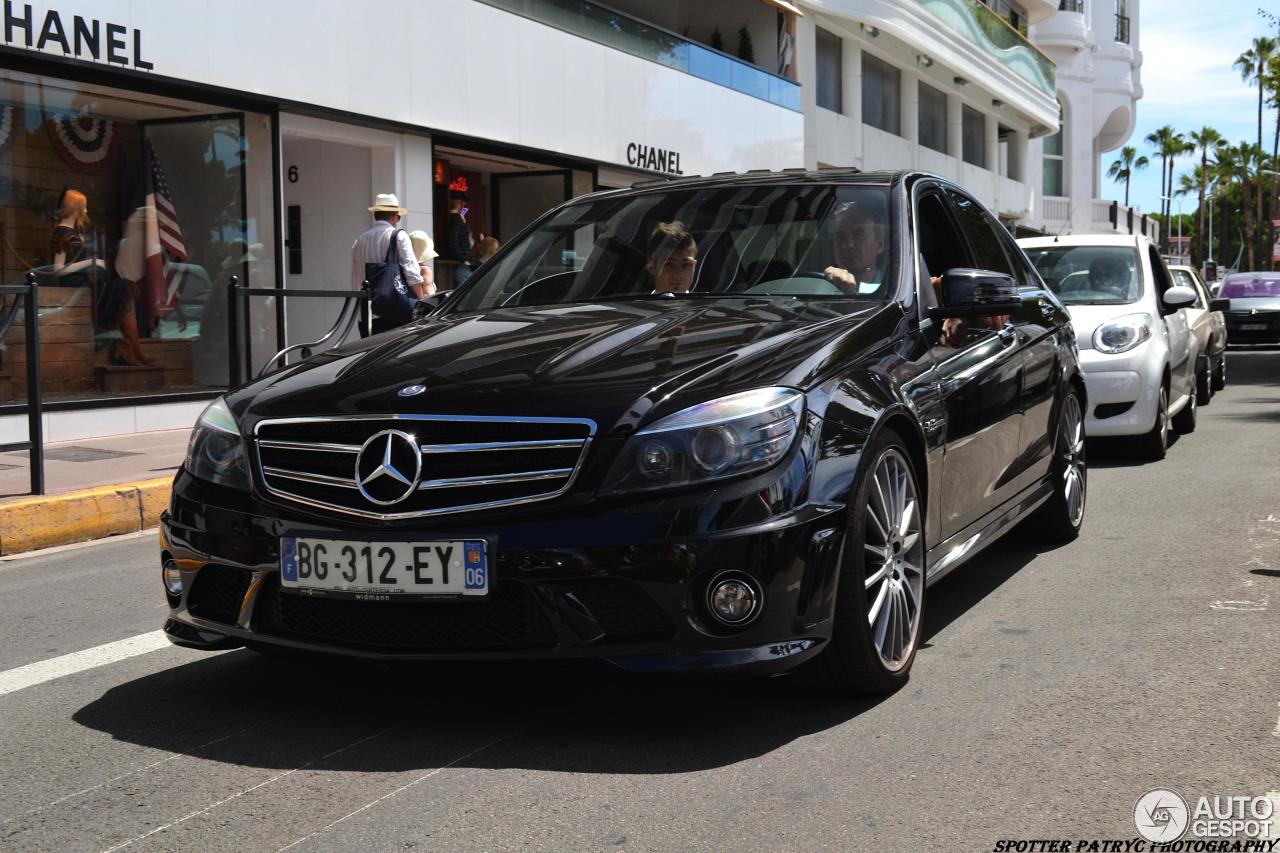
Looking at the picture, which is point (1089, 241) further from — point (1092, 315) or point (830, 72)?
point (830, 72)

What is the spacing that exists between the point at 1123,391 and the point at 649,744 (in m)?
6.94

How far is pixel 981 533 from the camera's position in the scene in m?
5.17

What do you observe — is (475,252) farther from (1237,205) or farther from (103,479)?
(1237,205)

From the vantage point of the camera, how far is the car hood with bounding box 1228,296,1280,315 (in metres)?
29.1

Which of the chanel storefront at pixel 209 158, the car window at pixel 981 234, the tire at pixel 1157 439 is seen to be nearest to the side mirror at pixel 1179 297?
the tire at pixel 1157 439

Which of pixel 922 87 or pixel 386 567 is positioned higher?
pixel 922 87

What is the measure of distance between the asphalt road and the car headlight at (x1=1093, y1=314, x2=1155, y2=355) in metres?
4.66

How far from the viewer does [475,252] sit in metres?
17.0

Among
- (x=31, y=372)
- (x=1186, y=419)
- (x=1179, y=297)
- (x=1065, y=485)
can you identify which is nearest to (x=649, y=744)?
(x=1065, y=485)

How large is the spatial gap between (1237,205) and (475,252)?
427 ft

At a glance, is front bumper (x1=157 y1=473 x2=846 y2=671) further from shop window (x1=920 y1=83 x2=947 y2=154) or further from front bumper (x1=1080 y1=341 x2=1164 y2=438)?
shop window (x1=920 y1=83 x2=947 y2=154)

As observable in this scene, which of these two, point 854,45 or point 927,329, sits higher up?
point 854,45

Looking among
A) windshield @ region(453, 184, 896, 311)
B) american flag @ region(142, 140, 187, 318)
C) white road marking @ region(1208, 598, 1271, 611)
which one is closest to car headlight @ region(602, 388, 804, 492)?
windshield @ region(453, 184, 896, 311)

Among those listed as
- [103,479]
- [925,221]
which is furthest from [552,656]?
[103,479]
